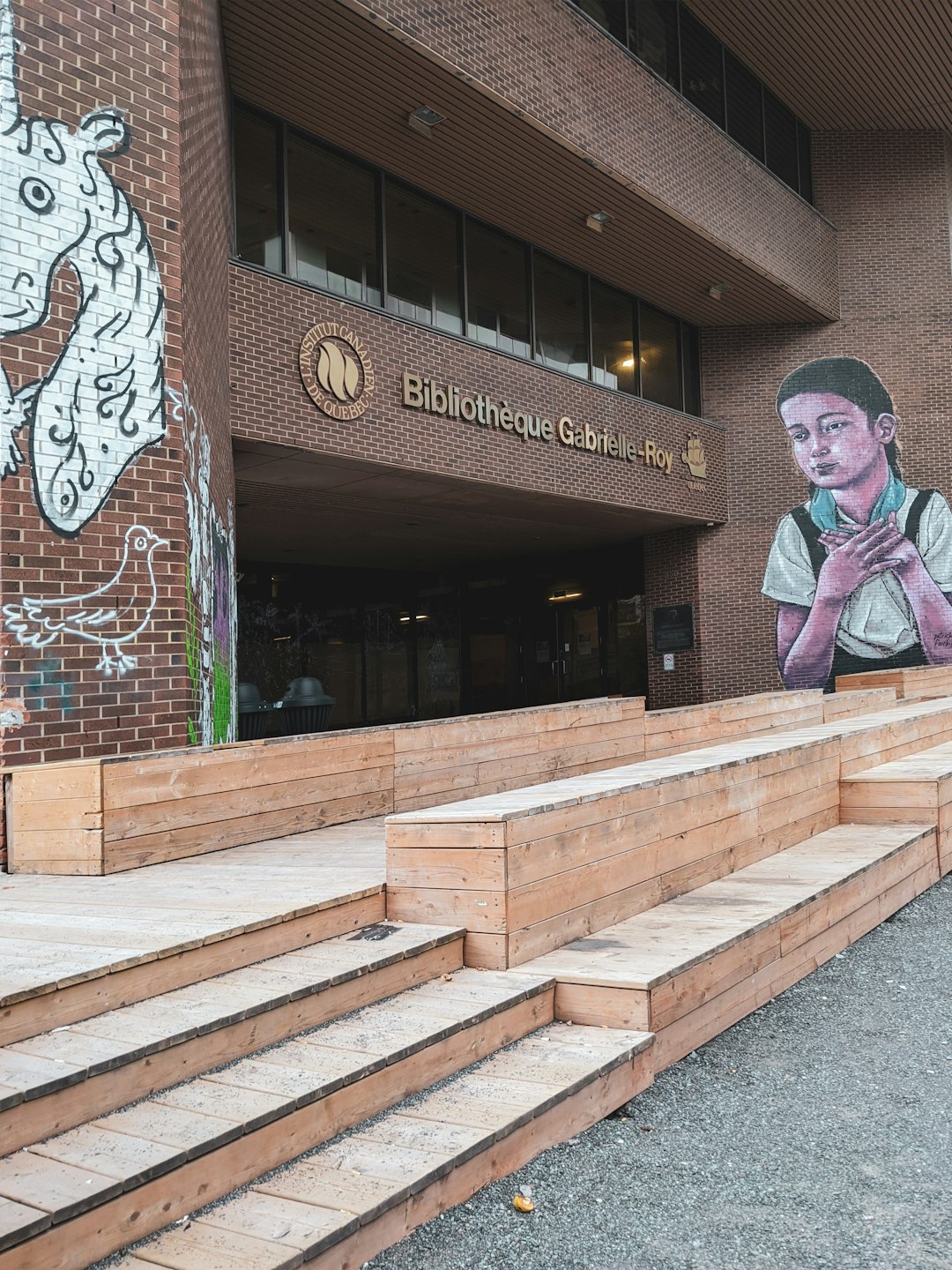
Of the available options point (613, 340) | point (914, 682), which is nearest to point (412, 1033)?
point (914, 682)

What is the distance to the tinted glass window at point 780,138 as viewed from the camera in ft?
62.4

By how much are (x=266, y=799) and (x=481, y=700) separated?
1865 cm

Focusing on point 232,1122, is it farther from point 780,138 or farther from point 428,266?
point 780,138

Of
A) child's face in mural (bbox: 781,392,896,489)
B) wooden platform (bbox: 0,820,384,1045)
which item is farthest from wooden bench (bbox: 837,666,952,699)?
wooden platform (bbox: 0,820,384,1045)

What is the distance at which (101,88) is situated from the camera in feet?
21.9

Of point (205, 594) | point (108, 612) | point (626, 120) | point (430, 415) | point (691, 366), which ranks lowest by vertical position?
point (108, 612)

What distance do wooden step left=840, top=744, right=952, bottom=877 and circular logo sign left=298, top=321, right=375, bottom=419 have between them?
7.39 meters

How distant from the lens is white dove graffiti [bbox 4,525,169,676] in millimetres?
6000

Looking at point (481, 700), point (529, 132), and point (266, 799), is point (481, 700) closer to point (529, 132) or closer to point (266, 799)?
point (529, 132)

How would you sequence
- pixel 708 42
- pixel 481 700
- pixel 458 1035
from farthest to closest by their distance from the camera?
pixel 481 700, pixel 708 42, pixel 458 1035

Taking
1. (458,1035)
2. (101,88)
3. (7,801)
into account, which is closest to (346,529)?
(101,88)

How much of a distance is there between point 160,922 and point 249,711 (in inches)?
398

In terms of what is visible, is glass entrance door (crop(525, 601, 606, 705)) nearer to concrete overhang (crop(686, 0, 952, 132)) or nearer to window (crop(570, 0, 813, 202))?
window (crop(570, 0, 813, 202))

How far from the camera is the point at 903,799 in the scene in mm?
7496
